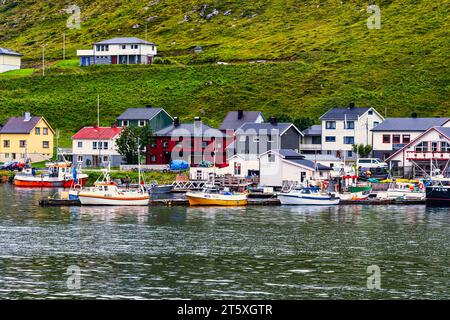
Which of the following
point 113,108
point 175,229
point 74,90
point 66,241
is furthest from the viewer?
point 74,90

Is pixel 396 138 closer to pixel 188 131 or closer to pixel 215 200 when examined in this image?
pixel 188 131

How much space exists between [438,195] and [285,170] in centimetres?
1923

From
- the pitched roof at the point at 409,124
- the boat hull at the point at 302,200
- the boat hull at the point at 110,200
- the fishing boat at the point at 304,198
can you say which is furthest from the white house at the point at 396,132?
the boat hull at the point at 110,200

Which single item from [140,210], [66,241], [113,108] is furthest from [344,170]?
[113,108]

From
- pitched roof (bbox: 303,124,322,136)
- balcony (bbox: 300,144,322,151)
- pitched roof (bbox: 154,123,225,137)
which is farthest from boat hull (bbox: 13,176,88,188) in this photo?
pitched roof (bbox: 303,124,322,136)

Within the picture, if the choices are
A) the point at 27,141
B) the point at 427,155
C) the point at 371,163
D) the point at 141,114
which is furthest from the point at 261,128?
the point at 27,141

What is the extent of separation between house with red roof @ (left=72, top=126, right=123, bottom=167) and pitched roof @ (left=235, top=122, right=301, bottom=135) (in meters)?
18.2

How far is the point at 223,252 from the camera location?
65.6 m

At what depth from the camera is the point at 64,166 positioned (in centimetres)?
12719

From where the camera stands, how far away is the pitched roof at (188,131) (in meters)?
135

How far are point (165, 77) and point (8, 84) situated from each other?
29.8 m

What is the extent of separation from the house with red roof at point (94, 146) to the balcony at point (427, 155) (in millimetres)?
39805

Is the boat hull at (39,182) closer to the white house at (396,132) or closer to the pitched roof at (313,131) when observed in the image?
the pitched roof at (313,131)

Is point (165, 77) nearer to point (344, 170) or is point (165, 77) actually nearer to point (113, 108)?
point (113, 108)
